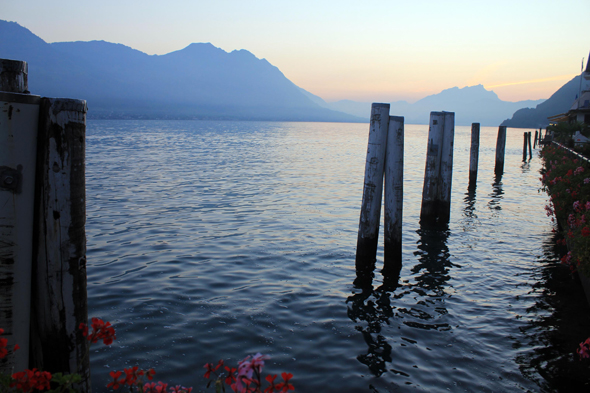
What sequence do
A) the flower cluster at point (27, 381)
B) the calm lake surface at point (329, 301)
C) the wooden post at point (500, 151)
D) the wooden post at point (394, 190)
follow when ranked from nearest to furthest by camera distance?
the flower cluster at point (27, 381)
the calm lake surface at point (329, 301)
the wooden post at point (394, 190)
the wooden post at point (500, 151)

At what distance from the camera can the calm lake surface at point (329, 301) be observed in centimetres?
500

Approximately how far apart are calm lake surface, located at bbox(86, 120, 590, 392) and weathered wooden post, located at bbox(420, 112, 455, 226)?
60 cm

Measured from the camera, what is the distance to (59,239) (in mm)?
3088

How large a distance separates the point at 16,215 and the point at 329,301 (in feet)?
16.3

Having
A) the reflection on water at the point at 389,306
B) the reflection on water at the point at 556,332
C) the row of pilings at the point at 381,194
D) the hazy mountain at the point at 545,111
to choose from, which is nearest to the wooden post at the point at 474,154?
the reflection on water at the point at 389,306

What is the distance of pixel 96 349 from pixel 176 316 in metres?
1.20

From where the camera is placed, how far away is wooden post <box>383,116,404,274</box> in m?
7.72

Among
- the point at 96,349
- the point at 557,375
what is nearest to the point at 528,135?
the point at 557,375

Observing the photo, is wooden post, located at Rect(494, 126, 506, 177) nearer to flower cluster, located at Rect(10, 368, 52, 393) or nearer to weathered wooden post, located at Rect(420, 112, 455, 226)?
weathered wooden post, located at Rect(420, 112, 455, 226)

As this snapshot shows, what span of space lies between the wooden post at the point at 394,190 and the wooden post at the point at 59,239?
5.71 meters

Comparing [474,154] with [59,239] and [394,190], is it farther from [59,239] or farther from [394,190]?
[59,239]

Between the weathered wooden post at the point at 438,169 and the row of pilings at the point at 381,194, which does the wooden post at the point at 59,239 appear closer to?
the row of pilings at the point at 381,194

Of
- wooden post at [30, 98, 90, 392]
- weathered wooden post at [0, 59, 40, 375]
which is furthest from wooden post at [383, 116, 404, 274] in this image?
weathered wooden post at [0, 59, 40, 375]

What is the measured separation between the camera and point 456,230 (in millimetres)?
12031
